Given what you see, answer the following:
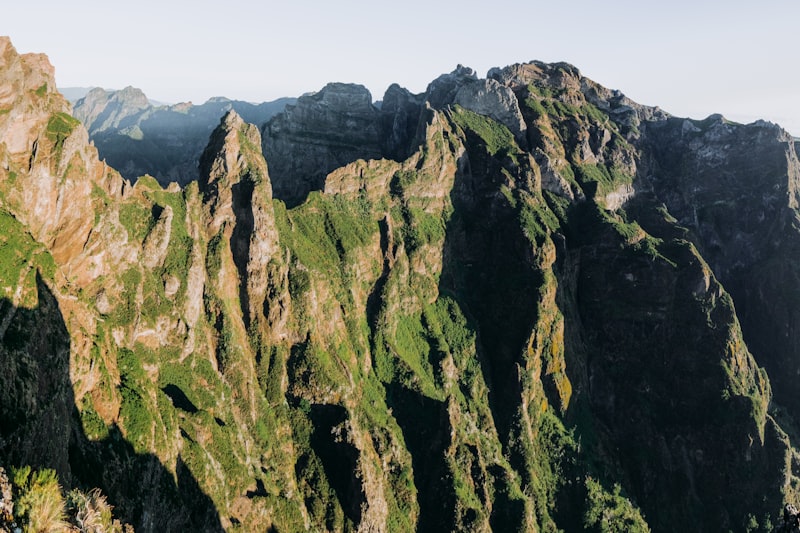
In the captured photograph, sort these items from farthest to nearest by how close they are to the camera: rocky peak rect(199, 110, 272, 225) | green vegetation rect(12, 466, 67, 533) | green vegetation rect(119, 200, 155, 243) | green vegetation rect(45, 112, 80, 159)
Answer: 1. rocky peak rect(199, 110, 272, 225)
2. green vegetation rect(119, 200, 155, 243)
3. green vegetation rect(45, 112, 80, 159)
4. green vegetation rect(12, 466, 67, 533)

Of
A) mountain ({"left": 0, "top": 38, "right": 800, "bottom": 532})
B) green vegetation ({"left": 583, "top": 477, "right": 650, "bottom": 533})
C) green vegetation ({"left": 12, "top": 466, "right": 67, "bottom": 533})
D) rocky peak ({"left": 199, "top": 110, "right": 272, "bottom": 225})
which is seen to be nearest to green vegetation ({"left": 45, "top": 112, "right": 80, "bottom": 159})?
mountain ({"left": 0, "top": 38, "right": 800, "bottom": 532})

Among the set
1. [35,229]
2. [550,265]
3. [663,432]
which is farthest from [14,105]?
[663,432]

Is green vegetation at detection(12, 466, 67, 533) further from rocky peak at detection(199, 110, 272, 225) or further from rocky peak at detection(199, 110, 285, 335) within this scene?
rocky peak at detection(199, 110, 272, 225)

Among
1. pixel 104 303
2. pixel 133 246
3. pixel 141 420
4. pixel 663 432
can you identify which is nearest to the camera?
pixel 141 420

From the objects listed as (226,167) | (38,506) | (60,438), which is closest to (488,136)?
(226,167)

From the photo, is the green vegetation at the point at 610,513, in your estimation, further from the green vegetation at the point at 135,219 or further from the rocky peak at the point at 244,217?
the green vegetation at the point at 135,219

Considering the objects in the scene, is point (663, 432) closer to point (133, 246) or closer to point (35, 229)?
point (133, 246)
